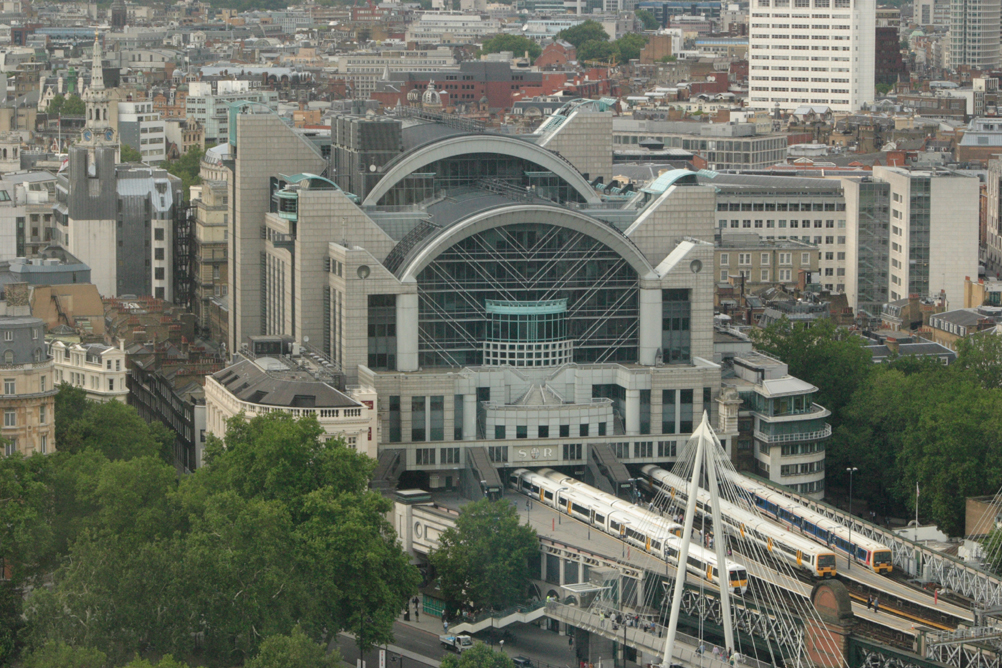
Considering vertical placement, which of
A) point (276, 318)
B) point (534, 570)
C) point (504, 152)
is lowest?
point (534, 570)

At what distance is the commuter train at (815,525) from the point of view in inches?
5669

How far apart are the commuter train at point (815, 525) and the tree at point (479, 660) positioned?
77.3 feet

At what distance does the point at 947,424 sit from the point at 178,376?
61942 millimetres

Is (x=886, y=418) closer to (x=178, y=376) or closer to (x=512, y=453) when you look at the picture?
(x=512, y=453)

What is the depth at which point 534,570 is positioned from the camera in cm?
14850

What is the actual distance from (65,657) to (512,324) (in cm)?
6066

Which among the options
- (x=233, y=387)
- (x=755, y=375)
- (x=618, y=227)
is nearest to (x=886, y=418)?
(x=755, y=375)

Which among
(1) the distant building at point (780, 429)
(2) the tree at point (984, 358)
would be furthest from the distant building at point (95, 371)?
(2) the tree at point (984, 358)

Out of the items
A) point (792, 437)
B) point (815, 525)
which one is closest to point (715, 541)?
point (815, 525)

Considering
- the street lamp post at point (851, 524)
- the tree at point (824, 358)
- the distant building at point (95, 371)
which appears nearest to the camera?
the street lamp post at point (851, 524)

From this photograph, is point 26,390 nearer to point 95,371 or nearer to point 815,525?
point 95,371

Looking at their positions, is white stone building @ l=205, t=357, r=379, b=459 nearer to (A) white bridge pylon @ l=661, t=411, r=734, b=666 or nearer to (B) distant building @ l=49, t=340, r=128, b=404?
(B) distant building @ l=49, t=340, r=128, b=404

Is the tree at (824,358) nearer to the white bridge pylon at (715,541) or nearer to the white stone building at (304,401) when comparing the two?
the white stone building at (304,401)

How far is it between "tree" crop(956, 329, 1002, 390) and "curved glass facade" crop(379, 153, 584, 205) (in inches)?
1330
